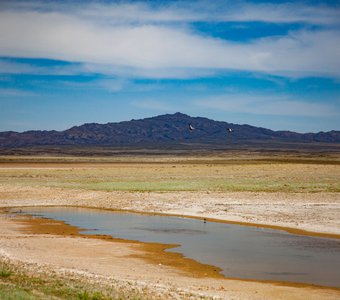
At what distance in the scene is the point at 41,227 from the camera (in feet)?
101

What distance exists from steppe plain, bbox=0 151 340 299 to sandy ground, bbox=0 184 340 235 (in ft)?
0.22

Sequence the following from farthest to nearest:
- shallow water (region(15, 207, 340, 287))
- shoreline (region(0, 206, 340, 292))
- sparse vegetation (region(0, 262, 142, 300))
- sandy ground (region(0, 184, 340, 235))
Result: 1. sandy ground (region(0, 184, 340, 235))
2. shallow water (region(15, 207, 340, 287))
3. shoreline (region(0, 206, 340, 292))
4. sparse vegetation (region(0, 262, 142, 300))

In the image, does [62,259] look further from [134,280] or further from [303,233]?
[303,233]

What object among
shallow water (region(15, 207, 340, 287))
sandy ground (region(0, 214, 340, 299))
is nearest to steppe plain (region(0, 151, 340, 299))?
sandy ground (region(0, 214, 340, 299))

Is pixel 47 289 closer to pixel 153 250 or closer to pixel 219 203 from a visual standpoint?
pixel 153 250

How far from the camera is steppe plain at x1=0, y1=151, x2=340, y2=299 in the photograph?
53.1 feet

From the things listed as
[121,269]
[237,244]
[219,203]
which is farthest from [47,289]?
[219,203]

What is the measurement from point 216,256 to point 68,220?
14315mm

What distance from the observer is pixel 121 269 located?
19406mm

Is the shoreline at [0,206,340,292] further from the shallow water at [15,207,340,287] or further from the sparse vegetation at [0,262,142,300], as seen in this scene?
the sparse vegetation at [0,262,142,300]

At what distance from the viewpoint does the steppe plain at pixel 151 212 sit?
16.2 m

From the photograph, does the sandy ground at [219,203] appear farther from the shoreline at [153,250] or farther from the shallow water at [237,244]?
the shoreline at [153,250]

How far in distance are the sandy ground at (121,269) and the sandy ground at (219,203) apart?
11.3 meters

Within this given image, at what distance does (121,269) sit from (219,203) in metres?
22.2
